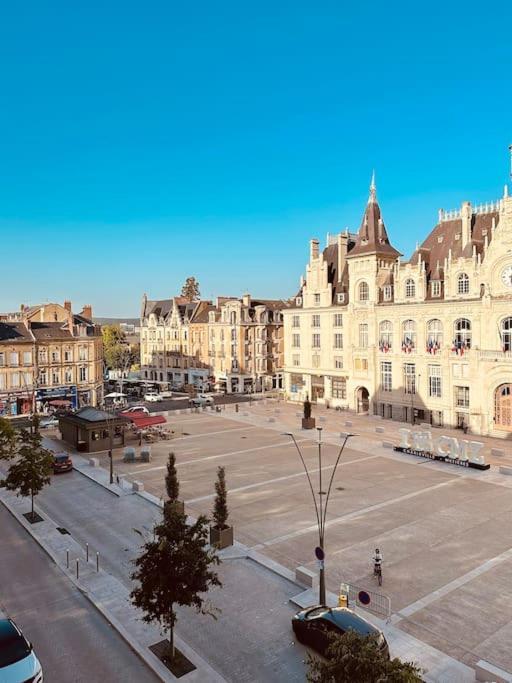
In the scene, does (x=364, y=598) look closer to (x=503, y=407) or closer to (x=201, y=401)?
(x=503, y=407)

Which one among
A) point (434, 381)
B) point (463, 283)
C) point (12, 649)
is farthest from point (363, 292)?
point (12, 649)

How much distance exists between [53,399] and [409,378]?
4293 cm

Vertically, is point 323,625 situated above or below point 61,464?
below

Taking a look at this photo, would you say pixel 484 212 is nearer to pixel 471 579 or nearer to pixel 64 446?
pixel 471 579

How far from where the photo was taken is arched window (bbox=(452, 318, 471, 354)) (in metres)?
51.6

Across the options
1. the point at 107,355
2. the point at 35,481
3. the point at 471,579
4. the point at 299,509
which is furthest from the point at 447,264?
the point at 107,355

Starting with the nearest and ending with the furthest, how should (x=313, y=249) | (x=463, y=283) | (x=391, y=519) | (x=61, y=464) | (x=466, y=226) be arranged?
(x=391, y=519) → (x=61, y=464) → (x=463, y=283) → (x=466, y=226) → (x=313, y=249)

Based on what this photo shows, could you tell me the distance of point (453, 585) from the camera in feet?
66.5

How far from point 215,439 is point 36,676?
35347 mm

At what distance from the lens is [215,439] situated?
161 ft

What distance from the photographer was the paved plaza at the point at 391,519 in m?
18.3

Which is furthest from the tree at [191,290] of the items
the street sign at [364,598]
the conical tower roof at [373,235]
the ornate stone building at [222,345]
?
the street sign at [364,598]

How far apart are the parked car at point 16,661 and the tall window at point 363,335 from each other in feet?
172

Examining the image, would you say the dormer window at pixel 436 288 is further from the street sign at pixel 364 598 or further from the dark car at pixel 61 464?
the street sign at pixel 364 598
